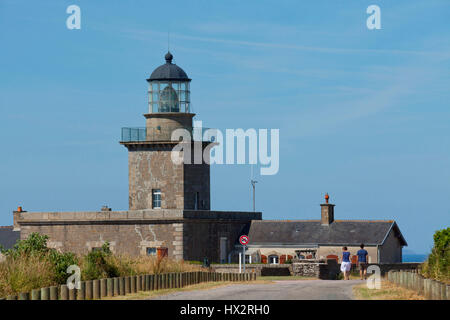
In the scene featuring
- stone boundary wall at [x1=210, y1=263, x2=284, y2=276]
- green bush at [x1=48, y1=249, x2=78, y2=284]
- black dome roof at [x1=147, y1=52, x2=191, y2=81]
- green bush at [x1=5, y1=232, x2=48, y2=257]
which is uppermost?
black dome roof at [x1=147, y1=52, x2=191, y2=81]

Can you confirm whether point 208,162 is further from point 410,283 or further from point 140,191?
point 410,283

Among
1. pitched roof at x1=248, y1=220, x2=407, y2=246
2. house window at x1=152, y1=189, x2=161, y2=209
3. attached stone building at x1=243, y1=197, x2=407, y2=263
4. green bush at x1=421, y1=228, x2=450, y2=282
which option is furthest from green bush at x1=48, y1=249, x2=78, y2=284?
pitched roof at x1=248, y1=220, x2=407, y2=246

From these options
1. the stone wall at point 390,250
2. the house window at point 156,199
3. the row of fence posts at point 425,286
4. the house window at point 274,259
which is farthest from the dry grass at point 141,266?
the stone wall at point 390,250

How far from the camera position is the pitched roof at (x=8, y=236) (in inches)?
2630

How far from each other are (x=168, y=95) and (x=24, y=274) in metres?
32.0

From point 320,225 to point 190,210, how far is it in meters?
9.98

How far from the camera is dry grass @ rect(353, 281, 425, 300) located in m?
23.4

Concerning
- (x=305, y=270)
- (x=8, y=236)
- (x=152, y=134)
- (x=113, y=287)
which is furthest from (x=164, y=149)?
(x=113, y=287)

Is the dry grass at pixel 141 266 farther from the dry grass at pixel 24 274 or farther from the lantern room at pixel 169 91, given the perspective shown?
the lantern room at pixel 169 91

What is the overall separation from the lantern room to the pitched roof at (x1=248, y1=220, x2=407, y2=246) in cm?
1006

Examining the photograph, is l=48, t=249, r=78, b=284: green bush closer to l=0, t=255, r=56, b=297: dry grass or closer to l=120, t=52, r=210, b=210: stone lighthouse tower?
l=0, t=255, r=56, b=297: dry grass

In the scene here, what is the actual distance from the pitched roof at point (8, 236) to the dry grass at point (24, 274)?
42260mm

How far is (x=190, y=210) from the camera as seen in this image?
5369 cm
